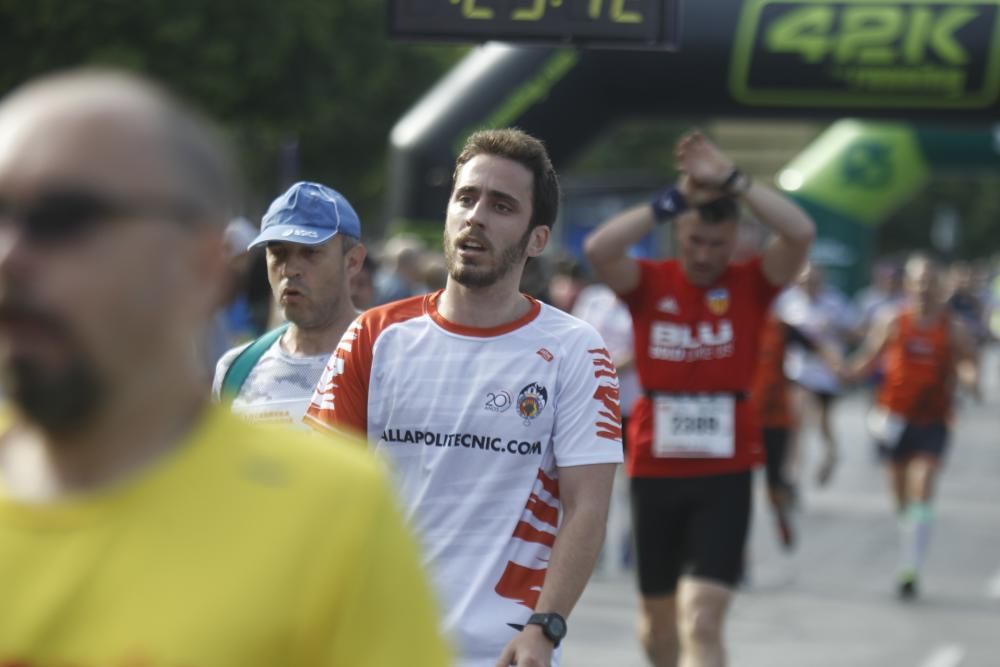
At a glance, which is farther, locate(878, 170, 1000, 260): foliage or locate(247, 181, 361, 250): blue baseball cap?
locate(878, 170, 1000, 260): foliage

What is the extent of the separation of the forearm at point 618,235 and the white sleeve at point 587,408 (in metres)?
2.44

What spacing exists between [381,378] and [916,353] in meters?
8.48

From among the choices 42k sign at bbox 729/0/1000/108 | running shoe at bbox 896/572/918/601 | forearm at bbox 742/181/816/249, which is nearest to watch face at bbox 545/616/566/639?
forearm at bbox 742/181/816/249

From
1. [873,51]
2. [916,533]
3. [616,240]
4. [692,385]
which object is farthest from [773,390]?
[616,240]

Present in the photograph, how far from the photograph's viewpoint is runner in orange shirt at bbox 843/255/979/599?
38.9 ft

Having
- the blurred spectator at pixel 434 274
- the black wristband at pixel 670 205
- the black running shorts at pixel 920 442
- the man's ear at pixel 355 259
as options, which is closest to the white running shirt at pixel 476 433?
the man's ear at pixel 355 259

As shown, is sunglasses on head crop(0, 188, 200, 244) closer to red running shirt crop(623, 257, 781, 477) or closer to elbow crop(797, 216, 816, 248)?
elbow crop(797, 216, 816, 248)

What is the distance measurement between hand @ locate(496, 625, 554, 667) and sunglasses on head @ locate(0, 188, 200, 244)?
2341 mm

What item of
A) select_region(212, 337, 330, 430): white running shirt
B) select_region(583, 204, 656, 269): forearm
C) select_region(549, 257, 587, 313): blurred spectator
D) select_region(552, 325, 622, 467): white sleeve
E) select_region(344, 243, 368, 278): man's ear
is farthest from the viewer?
select_region(549, 257, 587, 313): blurred spectator

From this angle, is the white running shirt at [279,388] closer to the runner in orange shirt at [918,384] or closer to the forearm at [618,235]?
the forearm at [618,235]

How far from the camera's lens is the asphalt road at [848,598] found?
920 cm

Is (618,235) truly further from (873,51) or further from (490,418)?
(873,51)

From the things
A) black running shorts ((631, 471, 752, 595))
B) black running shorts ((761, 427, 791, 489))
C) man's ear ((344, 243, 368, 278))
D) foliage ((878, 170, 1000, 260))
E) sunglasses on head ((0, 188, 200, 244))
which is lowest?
foliage ((878, 170, 1000, 260))

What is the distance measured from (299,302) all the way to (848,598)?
21.6ft
